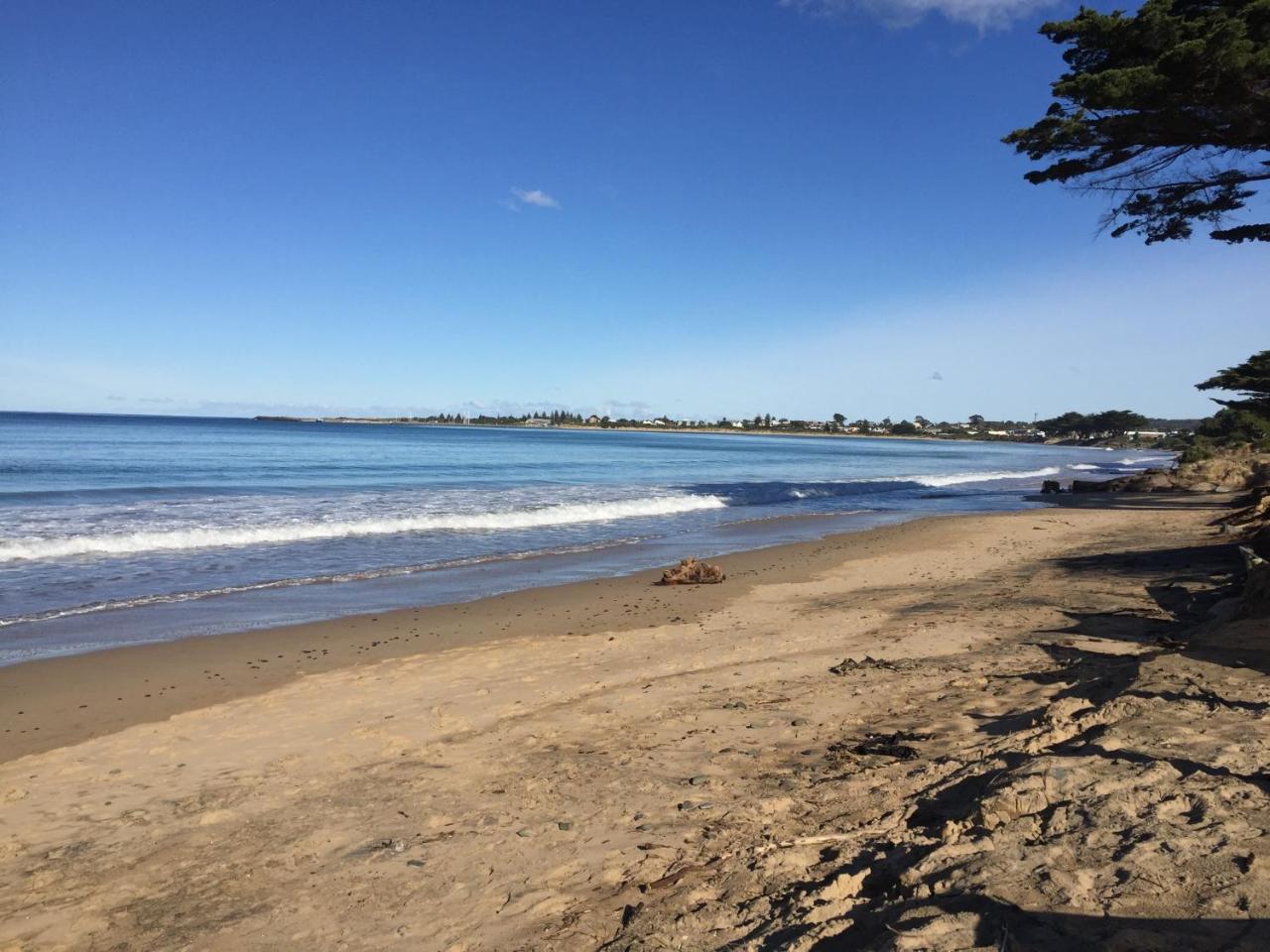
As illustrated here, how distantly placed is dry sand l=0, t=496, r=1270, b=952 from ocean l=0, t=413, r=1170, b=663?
9.98ft

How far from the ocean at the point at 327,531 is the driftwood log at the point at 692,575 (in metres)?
→ 1.85

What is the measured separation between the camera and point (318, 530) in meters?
19.0

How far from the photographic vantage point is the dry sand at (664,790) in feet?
9.85

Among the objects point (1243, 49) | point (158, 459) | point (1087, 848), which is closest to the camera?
point (1087, 848)

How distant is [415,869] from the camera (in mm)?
3852

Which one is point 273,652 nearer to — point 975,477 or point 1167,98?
point 1167,98

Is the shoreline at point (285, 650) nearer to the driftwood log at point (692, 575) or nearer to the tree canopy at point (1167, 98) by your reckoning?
the driftwood log at point (692, 575)

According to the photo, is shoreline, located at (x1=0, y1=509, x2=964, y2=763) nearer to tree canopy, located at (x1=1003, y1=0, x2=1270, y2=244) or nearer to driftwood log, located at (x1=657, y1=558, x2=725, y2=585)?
driftwood log, located at (x1=657, y1=558, x2=725, y2=585)

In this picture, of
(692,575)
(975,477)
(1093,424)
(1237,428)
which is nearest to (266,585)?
(692,575)

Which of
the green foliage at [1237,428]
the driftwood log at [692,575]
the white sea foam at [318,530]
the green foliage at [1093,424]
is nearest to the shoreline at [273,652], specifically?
the driftwood log at [692,575]

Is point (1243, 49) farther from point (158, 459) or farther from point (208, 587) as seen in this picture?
point (158, 459)

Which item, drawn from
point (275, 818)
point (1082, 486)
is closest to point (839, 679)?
point (275, 818)

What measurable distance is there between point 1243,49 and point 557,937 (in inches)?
551

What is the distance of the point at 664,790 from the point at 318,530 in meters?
16.7
